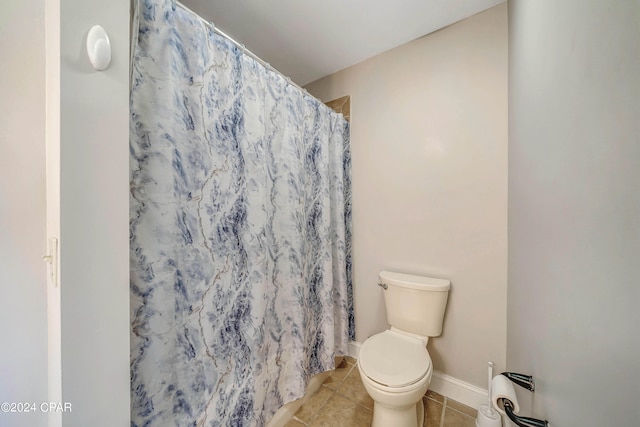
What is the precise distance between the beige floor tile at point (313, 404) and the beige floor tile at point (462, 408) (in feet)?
2.48

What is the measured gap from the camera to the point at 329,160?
62.5 inches

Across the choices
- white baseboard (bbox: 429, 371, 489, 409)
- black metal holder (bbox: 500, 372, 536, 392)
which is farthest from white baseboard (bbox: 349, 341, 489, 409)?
black metal holder (bbox: 500, 372, 536, 392)

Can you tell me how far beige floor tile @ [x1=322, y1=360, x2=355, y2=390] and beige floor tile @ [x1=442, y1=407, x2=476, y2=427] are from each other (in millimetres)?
641

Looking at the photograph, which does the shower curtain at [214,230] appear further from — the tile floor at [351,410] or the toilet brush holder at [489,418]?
the toilet brush holder at [489,418]

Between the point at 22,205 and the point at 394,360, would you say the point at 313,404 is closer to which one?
the point at 394,360

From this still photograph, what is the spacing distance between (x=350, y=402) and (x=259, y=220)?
1.31 m

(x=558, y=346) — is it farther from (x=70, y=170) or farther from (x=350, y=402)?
(x=350, y=402)

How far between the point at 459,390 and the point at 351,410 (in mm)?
698

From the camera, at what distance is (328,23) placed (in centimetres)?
133

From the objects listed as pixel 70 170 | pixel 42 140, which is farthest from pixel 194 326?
pixel 42 140

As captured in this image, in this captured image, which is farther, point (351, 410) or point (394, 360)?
point (351, 410)

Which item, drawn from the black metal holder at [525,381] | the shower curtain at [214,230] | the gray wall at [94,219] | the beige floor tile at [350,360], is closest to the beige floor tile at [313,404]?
the shower curtain at [214,230]

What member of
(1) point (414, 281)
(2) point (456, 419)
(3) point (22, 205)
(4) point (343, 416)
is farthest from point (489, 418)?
(3) point (22, 205)

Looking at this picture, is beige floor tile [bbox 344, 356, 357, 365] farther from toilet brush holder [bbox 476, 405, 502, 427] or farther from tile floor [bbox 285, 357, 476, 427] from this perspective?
toilet brush holder [bbox 476, 405, 502, 427]
